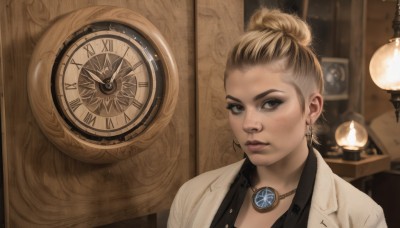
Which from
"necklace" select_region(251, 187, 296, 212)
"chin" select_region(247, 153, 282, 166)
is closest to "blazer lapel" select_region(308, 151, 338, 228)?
"necklace" select_region(251, 187, 296, 212)

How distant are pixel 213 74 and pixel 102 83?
710 mm

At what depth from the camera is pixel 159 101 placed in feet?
6.26

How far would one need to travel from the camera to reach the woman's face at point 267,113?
4.79 ft

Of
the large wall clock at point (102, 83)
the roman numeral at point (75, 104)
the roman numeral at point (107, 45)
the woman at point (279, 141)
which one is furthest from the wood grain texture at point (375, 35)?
the roman numeral at point (75, 104)

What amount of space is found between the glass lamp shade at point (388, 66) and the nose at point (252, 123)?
56.8 inches

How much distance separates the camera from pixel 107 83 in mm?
1740

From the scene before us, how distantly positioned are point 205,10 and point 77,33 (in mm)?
791

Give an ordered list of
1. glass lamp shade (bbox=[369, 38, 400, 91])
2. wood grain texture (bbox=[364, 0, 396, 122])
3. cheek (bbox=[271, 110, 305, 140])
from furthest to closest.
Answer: wood grain texture (bbox=[364, 0, 396, 122]) → glass lamp shade (bbox=[369, 38, 400, 91]) → cheek (bbox=[271, 110, 305, 140])

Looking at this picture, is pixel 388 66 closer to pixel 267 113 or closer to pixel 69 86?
pixel 267 113

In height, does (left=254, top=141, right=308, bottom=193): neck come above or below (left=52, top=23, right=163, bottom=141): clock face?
below

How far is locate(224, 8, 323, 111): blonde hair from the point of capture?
1.51m

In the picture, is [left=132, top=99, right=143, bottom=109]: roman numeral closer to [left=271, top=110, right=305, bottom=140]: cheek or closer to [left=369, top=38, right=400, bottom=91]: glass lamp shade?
[left=271, top=110, right=305, bottom=140]: cheek

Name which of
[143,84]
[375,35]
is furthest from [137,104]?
[375,35]

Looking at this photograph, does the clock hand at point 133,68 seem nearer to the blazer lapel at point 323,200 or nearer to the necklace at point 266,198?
the necklace at point 266,198
